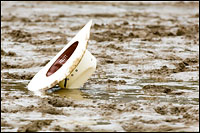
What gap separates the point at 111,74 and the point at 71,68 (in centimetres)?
218

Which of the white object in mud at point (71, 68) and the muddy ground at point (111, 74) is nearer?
the muddy ground at point (111, 74)

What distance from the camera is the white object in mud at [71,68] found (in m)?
8.62

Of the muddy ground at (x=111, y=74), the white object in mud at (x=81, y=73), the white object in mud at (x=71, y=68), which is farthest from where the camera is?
the white object in mud at (x=81, y=73)

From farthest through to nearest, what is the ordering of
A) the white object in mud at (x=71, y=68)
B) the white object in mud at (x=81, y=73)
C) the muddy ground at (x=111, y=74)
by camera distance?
the white object in mud at (x=81, y=73) < the white object in mud at (x=71, y=68) < the muddy ground at (x=111, y=74)

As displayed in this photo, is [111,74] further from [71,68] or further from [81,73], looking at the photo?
[71,68]

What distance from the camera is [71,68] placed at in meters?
8.59

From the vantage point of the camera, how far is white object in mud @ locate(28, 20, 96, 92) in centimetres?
862

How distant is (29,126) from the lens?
265 inches

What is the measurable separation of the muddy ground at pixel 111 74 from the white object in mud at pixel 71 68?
18 cm

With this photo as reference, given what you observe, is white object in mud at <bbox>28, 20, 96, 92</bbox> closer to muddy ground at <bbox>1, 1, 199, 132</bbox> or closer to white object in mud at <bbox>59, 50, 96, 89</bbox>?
white object in mud at <bbox>59, 50, 96, 89</bbox>

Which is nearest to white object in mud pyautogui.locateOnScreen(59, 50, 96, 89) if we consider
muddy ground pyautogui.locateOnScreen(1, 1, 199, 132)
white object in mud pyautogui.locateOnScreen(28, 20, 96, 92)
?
white object in mud pyautogui.locateOnScreen(28, 20, 96, 92)

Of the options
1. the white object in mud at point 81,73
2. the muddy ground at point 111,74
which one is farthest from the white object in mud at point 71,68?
the muddy ground at point 111,74

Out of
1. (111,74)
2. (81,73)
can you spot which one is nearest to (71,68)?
(81,73)

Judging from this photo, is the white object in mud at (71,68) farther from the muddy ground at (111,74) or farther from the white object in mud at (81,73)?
the muddy ground at (111,74)
